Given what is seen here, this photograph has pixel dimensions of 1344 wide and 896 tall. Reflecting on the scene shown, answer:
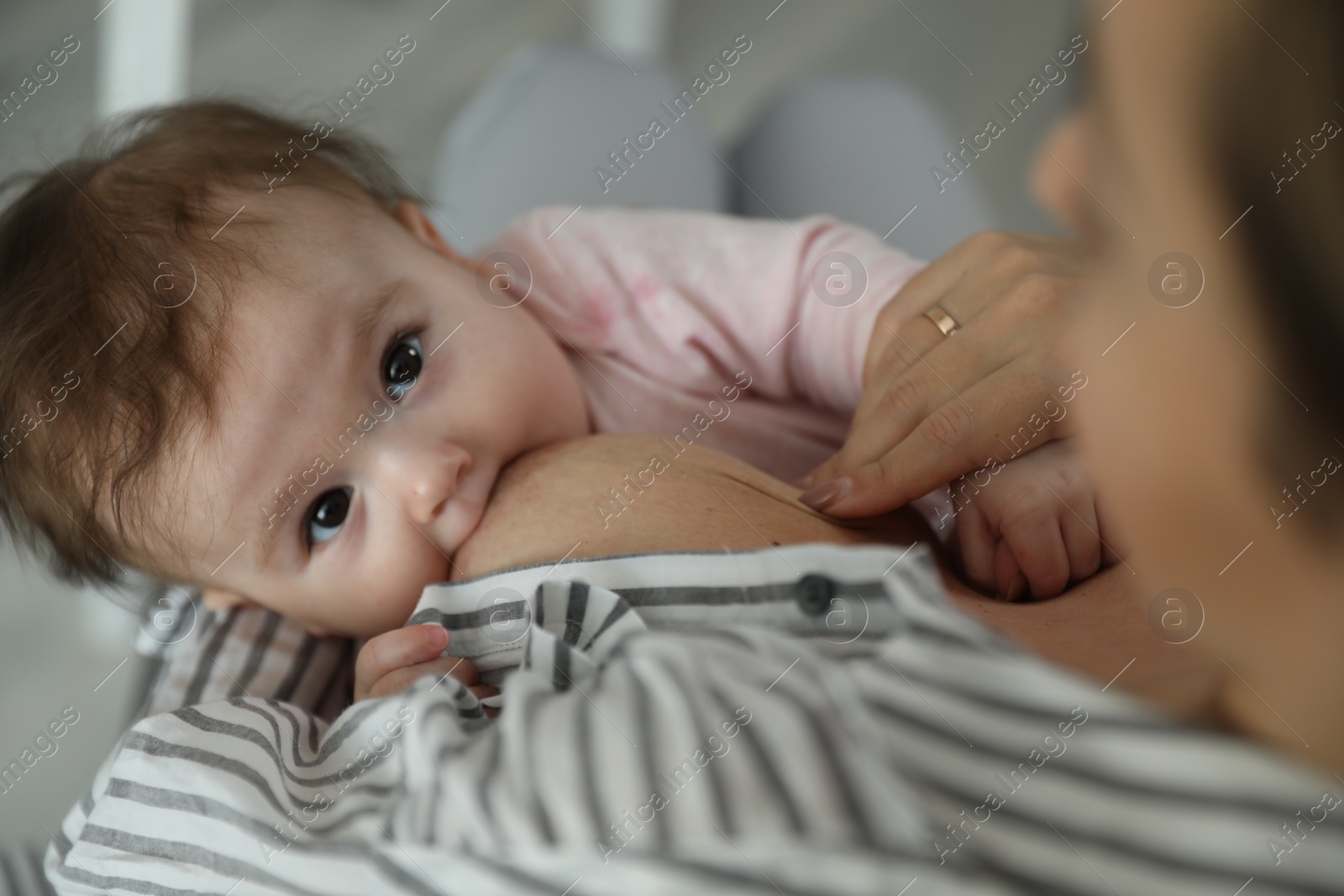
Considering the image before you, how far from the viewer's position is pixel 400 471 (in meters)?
0.68

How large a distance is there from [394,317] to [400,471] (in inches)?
5.3

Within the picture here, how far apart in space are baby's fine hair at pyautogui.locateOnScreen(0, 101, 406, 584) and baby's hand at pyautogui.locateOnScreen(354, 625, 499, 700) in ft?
0.72

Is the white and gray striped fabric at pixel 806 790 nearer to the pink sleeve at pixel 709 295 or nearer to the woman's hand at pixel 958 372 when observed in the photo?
the woman's hand at pixel 958 372

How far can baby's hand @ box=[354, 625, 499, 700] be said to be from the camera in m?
0.59

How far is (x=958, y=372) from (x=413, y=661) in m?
0.44

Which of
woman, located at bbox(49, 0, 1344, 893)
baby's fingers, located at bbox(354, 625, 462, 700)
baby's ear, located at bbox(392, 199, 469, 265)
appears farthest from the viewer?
baby's ear, located at bbox(392, 199, 469, 265)

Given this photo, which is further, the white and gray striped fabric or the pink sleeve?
the pink sleeve

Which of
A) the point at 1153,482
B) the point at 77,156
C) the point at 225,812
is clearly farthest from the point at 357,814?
the point at 77,156

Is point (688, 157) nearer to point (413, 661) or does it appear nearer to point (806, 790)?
point (413, 661)

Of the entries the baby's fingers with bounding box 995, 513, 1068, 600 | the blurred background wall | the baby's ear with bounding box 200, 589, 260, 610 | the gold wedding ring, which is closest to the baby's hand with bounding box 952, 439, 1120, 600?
the baby's fingers with bounding box 995, 513, 1068, 600

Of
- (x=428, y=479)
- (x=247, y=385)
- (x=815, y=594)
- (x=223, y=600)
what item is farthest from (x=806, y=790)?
(x=223, y=600)

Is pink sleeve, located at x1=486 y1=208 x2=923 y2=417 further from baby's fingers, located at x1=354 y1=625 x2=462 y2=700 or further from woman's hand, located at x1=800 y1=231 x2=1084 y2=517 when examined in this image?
baby's fingers, located at x1=354 y1=625 x2=462 y2=700

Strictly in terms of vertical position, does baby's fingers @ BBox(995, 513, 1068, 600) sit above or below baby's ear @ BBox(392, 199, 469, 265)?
below

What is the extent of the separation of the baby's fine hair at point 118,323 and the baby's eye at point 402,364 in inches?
4.7
